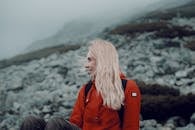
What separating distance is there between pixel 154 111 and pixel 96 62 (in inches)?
328

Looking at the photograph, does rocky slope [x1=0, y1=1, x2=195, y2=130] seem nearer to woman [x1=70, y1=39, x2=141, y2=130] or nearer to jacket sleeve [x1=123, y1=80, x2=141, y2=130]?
woman [x1=70, y1=39, x2=141, y2=130]

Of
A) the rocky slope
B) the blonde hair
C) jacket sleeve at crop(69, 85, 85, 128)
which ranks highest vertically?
the blonde hair

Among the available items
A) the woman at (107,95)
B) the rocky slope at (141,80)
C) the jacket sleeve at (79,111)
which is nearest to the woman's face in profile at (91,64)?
the woman at (107,95)

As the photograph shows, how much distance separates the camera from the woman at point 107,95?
24.6ft

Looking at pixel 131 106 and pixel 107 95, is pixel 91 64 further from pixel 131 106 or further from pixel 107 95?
pixel 131 106

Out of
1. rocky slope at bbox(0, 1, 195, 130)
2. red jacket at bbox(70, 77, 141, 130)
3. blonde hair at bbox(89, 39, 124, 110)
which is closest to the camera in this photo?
blonde hair at bbox(89, 39, 124, 110)

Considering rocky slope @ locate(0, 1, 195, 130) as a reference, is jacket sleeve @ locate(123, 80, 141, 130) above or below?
above

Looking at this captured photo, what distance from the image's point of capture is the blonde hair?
295 inches

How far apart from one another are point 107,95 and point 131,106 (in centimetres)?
38

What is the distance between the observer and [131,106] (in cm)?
764

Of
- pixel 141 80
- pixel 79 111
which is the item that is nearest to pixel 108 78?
pixel 79 111

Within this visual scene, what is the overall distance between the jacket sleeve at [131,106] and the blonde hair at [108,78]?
103 millimetres

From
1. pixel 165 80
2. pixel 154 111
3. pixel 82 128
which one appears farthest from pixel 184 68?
pixel 82 128

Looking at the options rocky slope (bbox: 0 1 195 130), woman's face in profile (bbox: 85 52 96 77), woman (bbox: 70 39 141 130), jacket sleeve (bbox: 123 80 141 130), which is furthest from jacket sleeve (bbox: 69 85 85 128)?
jacket sleeve (bbox: 123 80 141 130)
